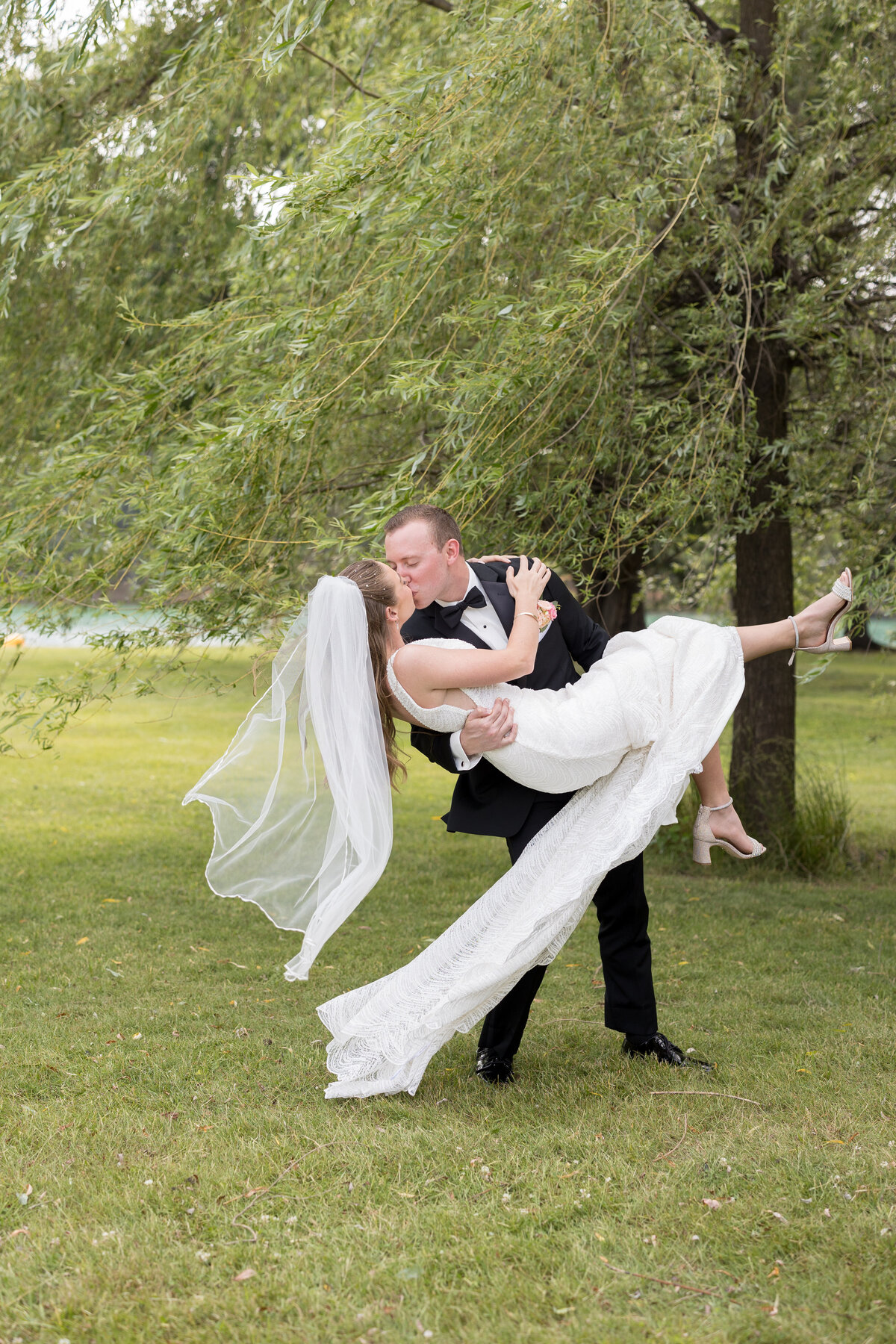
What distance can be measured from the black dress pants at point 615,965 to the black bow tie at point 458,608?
0.74m

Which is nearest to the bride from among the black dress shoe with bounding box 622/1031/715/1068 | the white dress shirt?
the white dress shirt

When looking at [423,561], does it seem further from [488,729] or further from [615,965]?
[615,965]

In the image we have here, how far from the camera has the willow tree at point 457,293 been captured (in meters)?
5.45

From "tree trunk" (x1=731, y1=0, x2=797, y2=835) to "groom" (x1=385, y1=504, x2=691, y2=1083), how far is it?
360 centimetres

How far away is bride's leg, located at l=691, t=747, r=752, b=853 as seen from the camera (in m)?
4.48

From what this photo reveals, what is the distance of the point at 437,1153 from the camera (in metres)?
3.92

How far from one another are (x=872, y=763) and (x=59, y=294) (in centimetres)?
1128

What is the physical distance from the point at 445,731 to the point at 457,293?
285 centimetres

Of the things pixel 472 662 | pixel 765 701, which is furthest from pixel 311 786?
pixel 765 701

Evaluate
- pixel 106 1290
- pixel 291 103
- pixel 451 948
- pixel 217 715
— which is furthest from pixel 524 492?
pixel 217 715

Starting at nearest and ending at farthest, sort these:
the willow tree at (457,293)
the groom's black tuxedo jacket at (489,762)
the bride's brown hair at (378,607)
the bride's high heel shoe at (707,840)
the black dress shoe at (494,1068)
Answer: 1. the bride's brown hair at (378,607)
2. the groom's black tuxedo jacket at (489,762)
3. the bride's high heel shoe at (707,840)
4. the black dress shoe at (494,1068)
5. the willow tree at (457,293)

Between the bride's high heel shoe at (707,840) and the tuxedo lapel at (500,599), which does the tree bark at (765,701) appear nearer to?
the bride's high heel shoe at (707,840)

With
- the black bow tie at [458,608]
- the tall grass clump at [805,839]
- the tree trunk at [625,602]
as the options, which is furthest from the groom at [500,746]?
the tall grass clump at [805,839]

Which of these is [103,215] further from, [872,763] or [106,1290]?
[872,763]
